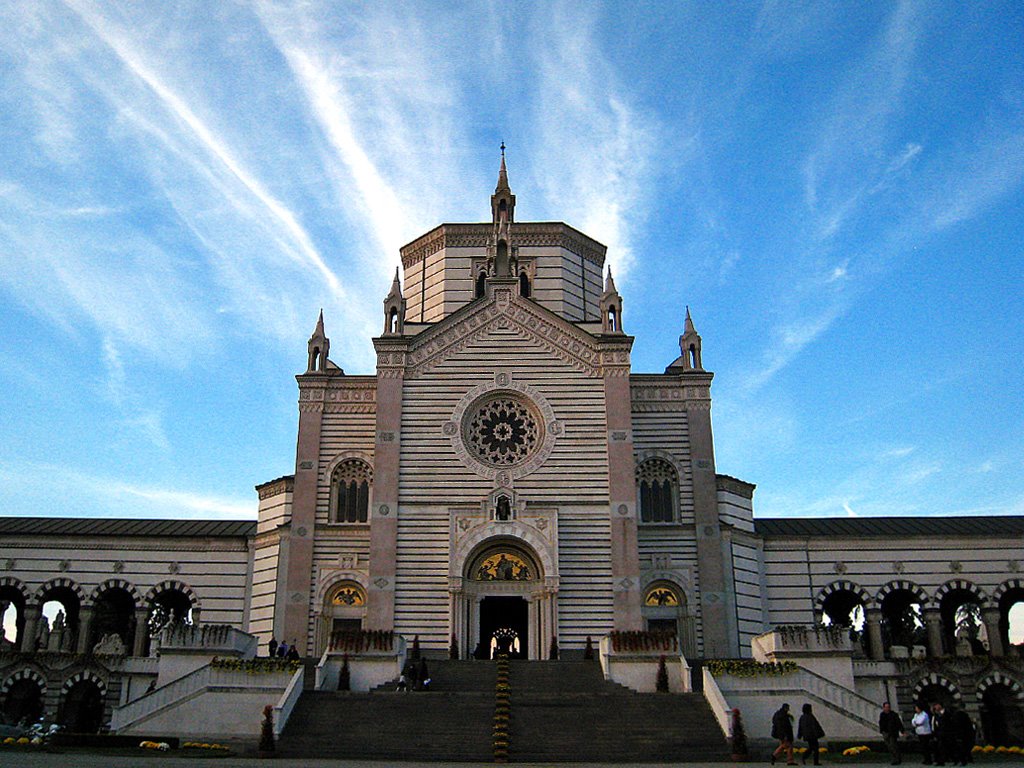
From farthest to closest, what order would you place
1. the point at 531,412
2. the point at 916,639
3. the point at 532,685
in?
the point at 916,639
the point at 531,412
the point at 532,685

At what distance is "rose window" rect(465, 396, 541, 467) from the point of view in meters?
38.1

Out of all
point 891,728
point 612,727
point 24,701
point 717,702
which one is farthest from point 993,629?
point 24,701

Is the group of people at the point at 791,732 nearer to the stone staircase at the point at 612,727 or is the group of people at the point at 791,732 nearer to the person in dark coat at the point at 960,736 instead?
the stone staircase at the point at 612,727

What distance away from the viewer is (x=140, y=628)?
4003 centimetres

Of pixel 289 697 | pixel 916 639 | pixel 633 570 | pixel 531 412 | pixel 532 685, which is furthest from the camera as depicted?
pixel 916 639

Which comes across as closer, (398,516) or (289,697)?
(289,697)

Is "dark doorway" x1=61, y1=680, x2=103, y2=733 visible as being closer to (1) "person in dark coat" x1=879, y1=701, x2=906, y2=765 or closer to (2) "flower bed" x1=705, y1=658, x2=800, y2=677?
(2) "flower bed" x1=705, y1=658, x2=800, y2=677

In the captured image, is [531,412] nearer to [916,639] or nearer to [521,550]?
[521,550]

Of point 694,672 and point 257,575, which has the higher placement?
point 257,575

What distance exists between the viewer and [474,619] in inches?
1409

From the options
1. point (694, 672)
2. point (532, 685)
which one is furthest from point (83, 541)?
point (694, 672)

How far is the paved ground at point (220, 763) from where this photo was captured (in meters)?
18.0

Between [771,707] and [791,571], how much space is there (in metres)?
14.4

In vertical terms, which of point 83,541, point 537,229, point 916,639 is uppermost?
point 537,229
